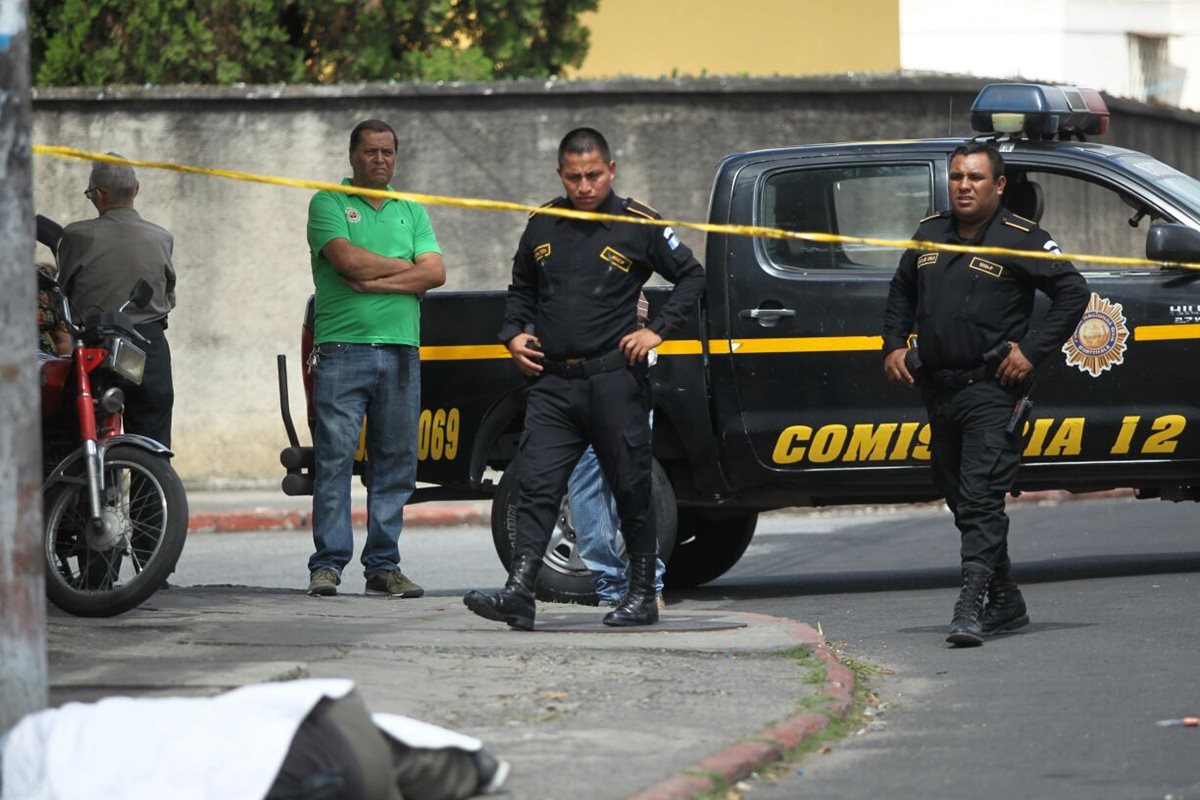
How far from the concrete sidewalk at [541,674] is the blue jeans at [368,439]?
64 centimetres

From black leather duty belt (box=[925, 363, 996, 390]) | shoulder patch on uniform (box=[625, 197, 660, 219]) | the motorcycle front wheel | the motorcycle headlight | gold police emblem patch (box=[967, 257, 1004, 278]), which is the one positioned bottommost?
the motorcycle front wheel

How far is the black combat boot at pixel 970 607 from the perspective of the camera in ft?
25.9

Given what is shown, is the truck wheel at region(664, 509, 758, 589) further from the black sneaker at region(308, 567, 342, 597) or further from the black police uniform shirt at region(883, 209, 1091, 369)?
the black police uniform shirt at region(883, 209, 1091, 369)

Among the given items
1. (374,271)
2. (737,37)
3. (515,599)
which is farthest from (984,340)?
(737,37)

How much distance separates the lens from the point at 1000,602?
26.9 ft

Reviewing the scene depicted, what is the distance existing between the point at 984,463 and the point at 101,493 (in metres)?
3.23

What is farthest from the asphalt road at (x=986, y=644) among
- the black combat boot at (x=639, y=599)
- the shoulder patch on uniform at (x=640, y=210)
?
the shoulder patch on uniform at (x=640, y=210)

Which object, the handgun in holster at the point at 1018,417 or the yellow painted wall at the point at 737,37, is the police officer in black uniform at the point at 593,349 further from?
the yellow painted wall at the point at 737,37

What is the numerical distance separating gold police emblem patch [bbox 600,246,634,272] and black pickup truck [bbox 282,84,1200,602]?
1.21 metres

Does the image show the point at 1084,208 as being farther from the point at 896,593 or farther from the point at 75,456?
the point at 75,456

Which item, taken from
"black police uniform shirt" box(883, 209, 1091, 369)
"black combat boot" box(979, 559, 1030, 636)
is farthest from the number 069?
"black combat boot" box(979, 559, 1030, 636)

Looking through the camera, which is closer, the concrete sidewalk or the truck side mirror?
the concrete sidewalk

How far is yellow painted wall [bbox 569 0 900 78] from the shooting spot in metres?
24.9

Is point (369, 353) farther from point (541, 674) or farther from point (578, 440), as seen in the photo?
point (541, 674)
